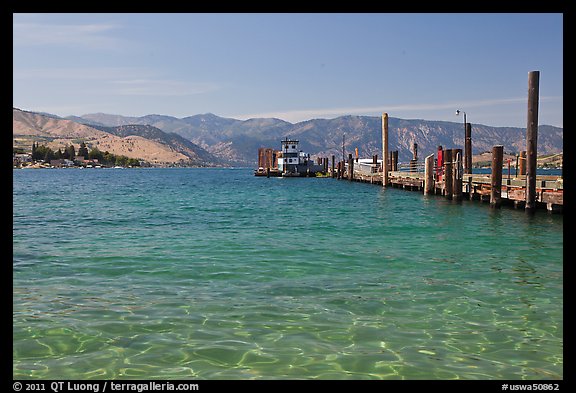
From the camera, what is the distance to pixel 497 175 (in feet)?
101

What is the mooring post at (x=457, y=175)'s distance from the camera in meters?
37.7

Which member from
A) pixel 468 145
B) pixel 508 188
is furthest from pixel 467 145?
pixel 508 188

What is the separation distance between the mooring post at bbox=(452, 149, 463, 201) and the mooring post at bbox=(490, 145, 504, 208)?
19.6ft

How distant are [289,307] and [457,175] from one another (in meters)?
31.2

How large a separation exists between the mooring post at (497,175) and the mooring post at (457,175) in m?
5.97

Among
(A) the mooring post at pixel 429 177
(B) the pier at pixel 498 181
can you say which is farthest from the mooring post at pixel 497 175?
(A) the mooring post at pixel 429 177

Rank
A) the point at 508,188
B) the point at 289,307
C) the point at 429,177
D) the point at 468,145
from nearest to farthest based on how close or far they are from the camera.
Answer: the point at 289,307
the point at 508,188
the point at 468,145
the point at 429,177

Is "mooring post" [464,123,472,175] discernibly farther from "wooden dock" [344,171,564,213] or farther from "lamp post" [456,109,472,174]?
"wooden dock" [344,171,564,213]

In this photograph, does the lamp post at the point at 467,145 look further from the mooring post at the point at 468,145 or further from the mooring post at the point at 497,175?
the mooring post at the point at 497,175

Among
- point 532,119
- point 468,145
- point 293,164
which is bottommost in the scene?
point 293,164

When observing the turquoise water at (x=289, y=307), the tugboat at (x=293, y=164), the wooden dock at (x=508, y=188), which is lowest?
the turquoise water at (x=289, y=307)

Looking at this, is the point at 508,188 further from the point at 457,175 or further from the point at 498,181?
the point at 457,175
